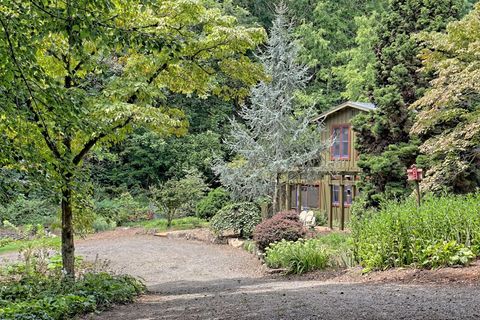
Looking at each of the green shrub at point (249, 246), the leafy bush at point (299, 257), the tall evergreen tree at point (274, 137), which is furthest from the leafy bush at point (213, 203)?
the leafy bush at point (299, 257)

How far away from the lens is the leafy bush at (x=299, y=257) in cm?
1045

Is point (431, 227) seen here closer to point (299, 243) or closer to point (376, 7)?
point (299, 243)

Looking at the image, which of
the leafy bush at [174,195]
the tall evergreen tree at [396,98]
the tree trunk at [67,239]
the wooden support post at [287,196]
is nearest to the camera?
the tree trunk at [67,239]

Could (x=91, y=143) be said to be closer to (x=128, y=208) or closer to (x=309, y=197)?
(x=128, y=208)

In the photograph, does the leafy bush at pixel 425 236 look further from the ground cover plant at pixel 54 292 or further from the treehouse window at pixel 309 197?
the treehouse window at pixel 309 197

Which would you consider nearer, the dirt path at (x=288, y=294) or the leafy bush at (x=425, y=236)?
the dirt path at (x=288, y=294)

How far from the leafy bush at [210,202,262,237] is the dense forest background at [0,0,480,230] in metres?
3.22

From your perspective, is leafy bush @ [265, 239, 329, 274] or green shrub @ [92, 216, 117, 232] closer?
leafy bush @ [265, 239, 329, 274]

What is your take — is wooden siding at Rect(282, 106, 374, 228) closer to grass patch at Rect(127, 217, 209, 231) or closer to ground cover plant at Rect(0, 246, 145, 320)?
grass patch at Rect(127, 217, 209, 231)

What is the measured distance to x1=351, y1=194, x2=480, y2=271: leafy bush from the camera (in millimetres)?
7953

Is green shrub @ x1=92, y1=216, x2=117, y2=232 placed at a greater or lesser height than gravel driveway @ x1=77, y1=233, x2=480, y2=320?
greater

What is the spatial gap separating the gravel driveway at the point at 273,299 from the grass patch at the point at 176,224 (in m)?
7.69

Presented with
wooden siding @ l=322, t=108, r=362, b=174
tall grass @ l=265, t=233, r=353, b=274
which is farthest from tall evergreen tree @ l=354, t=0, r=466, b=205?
wooden siding @ l=322, t=108, r=362, b=174

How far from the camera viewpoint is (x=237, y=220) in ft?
54.5
